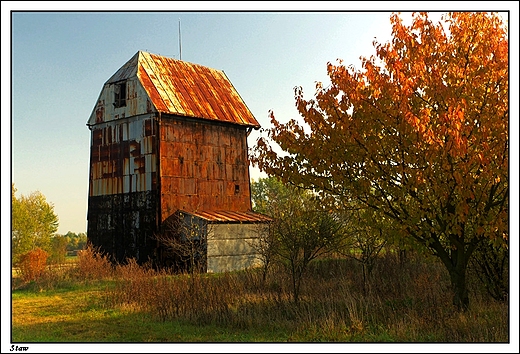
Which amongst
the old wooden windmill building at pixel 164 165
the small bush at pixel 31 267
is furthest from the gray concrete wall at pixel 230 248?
the small bush at pixel 31 267

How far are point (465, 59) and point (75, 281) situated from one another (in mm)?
17229

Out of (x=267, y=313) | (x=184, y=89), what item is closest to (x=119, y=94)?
(x=184, y=89)

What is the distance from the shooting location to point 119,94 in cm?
2830

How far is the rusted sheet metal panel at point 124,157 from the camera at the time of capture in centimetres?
2658

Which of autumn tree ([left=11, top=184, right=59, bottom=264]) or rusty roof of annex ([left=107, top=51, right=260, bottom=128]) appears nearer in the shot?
rusty roof of annex ([left=107, top=51, right=260, bottom=128])

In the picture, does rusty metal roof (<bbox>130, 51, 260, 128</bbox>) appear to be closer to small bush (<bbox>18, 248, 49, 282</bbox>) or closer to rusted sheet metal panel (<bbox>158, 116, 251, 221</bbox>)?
rusted sheet metal panel (<bbox>158, 116, 251, 221</bbox>)

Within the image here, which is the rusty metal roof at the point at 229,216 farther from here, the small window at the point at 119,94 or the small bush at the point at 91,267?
the small window at the point at 119,94

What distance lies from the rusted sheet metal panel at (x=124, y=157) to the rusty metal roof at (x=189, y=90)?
1.63m

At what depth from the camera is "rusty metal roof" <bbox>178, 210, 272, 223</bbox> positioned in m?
25.6

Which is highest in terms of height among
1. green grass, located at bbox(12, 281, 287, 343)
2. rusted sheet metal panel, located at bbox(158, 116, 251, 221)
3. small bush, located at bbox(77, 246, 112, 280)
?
rusted sheet metal panel, located at bbox(158, 116, 251, 221)

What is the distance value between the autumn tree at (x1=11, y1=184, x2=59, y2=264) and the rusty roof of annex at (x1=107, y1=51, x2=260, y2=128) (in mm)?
17963

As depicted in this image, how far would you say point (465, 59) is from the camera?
40.0 feet

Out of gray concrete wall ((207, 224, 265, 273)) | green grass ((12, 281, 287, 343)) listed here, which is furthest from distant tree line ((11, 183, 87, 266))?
green grass ((12, 281, 287, 343))

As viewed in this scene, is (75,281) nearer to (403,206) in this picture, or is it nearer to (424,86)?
(403,206)
